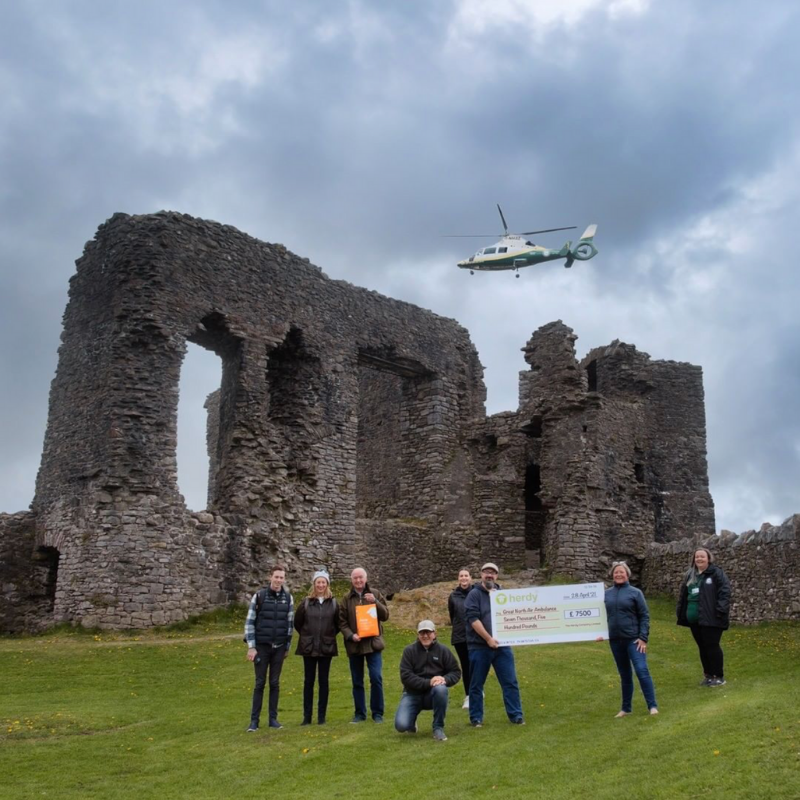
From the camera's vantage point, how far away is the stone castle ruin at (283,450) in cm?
2445

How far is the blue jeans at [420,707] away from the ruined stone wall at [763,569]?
11.9m

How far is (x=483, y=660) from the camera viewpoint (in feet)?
39.9

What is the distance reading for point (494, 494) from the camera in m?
32.3

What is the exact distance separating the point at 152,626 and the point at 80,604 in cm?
179

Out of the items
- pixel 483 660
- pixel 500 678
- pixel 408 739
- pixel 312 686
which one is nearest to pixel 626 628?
pixel 500 678

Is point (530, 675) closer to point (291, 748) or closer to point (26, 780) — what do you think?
point (291, 748)

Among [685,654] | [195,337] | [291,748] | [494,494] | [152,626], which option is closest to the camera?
[291,748]

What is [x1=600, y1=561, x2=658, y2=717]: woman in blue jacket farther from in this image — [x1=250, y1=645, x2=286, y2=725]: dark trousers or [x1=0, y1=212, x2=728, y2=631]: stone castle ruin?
[x1=0, y1=212, x2=728, y2=631]: stone castle ruin

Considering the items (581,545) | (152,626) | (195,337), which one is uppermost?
(195,337)

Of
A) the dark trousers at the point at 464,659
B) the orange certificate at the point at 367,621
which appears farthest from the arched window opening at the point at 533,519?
the orange certificate at the point at 367,621

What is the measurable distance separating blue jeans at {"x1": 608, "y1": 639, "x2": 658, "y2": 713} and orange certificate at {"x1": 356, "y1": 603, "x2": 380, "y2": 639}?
292 centimetres

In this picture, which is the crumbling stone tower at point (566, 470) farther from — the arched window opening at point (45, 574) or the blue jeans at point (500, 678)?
the blue jeans at point (500, 678)

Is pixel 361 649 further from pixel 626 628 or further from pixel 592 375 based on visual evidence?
pixel 592 375

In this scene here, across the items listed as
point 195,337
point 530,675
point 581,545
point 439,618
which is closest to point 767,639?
point 530,675
